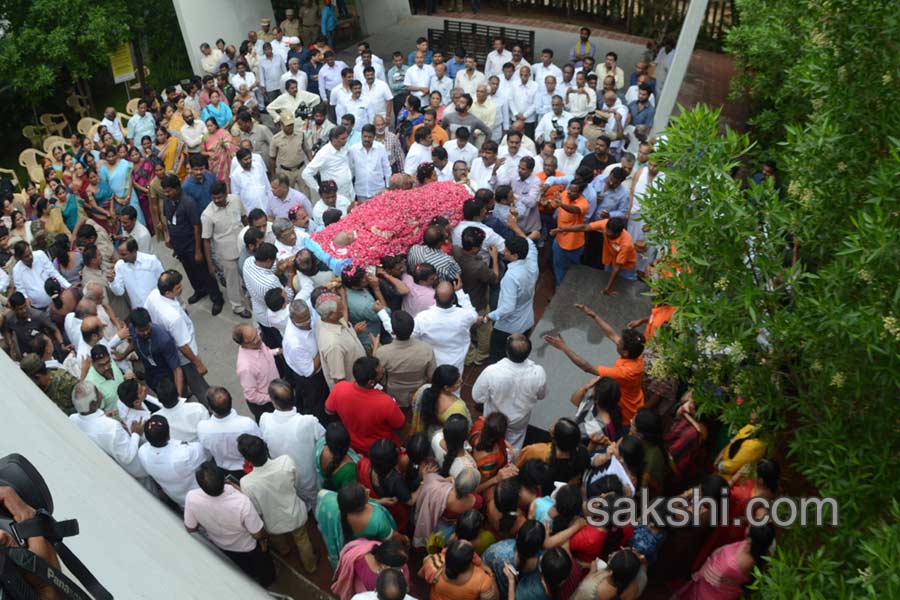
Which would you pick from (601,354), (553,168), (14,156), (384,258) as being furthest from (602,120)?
(14,156)

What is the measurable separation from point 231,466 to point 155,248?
17.7 feet

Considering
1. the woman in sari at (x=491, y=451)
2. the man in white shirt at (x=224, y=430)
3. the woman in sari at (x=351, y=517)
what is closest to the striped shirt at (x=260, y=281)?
the man in white shirt at (x=224, y=430)

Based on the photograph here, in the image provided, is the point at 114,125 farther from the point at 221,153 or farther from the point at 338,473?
the point at 338,473

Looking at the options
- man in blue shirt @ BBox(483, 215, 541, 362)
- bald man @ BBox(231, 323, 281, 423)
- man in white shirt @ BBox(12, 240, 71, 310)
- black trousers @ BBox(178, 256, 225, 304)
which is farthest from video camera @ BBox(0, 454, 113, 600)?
black trousers @ BBox(178, 256, 225, 304)

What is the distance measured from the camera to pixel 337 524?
4918 mm

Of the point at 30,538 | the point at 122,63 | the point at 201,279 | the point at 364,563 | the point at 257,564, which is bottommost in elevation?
the point at 257,564

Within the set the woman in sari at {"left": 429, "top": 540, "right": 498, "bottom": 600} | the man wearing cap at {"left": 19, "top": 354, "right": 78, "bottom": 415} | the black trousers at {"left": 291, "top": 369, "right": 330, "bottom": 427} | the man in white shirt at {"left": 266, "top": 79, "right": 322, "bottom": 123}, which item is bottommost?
the black trousers at {"left": 291, "top": 369, "right": 330, "bottom": 427}

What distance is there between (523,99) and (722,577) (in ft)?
26.7

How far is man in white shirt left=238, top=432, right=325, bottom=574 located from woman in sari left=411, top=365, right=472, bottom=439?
3.21 ft

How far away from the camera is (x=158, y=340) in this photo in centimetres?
633

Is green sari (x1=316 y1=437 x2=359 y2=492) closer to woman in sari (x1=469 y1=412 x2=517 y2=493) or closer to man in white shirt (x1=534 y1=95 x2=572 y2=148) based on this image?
woman in sari (x1=469 y1=412 x2=517 y2=493)

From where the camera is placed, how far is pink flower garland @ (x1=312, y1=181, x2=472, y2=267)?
6703 millimetres

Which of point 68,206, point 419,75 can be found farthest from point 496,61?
point 68,206

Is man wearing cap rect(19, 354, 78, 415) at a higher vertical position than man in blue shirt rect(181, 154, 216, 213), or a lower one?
lower
